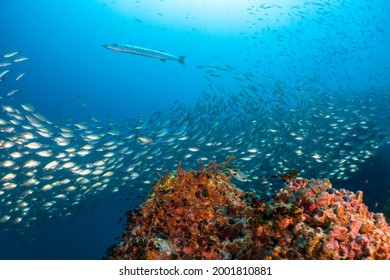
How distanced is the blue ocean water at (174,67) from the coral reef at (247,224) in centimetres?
964

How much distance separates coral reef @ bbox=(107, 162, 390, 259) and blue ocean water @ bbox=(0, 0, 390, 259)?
9.64 meters

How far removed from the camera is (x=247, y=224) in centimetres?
355

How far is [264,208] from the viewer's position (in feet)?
11.9

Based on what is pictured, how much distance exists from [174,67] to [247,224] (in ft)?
517

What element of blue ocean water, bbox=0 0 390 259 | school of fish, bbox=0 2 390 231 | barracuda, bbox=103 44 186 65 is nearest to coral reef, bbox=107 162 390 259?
barracuda, bbox=103 44 186 65

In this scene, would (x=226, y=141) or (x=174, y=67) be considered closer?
(x=226, y=141)

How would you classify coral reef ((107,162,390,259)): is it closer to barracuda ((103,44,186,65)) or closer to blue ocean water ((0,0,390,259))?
barracuda ((103,44,186,65))

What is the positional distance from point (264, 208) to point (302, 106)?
49.5ft

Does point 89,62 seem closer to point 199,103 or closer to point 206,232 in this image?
point 199,103

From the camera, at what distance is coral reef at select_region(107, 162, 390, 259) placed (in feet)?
9.91

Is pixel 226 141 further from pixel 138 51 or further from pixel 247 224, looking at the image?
pixel 247 224

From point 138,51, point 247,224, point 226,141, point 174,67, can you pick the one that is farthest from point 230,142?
point 174,67

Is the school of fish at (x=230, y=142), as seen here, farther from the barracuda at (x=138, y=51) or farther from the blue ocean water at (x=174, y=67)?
the barracuda at (x=138, y=51)
